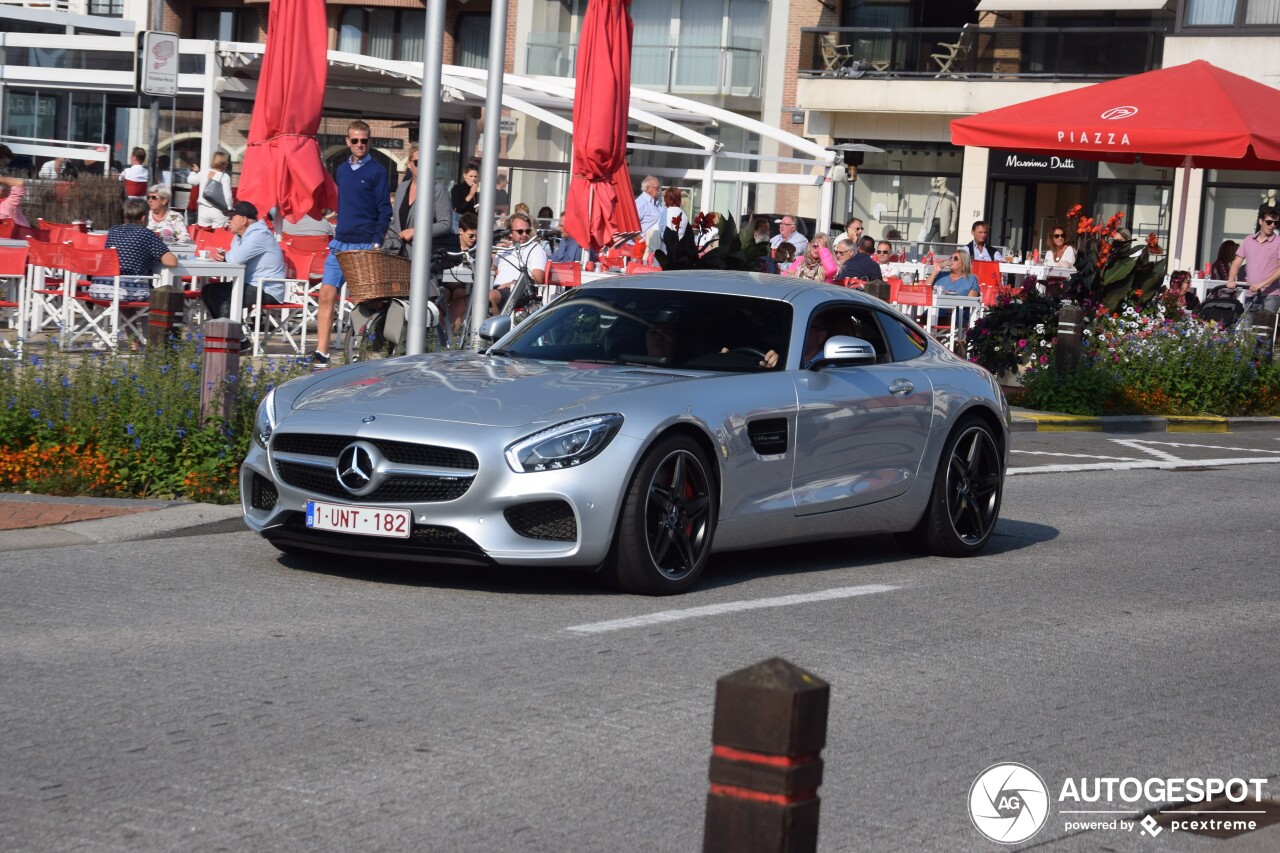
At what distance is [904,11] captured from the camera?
151 ft

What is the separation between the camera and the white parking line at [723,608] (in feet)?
24.6

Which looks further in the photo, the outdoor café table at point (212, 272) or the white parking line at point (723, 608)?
the outdoor café table at point (212, 272)

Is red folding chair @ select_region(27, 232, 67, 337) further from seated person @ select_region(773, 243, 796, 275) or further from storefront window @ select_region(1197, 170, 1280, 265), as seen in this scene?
storefront window @ select_region(1197, 170, 1280, 265)

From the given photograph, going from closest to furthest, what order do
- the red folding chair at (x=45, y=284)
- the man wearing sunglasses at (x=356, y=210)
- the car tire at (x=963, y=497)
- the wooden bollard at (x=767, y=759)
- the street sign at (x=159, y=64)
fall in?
the wooden bollard at (x=767, y=759)
the car tire at (x=963, y=497)
the red folding chair at (x=45, y=284)
the man wearing sunglasses at (x=356, y=210)
the street sign at (x=159, y=64)

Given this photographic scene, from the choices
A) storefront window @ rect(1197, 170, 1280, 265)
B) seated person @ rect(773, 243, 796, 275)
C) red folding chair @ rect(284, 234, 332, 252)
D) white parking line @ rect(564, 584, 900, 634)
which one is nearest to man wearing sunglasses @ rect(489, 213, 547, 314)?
red folding chair @ rect(284, 234, 332, 252)

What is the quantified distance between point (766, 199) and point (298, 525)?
39621 mm

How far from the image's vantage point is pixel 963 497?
396 inches

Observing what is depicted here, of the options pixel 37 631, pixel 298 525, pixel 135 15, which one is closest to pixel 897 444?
pixel 298 525

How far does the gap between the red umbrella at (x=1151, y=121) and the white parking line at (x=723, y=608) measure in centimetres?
1271

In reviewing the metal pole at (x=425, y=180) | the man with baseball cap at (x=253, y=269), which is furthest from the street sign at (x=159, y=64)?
the metal pole at (x=425, y=180)

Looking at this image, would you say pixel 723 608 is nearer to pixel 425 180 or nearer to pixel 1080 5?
pixel 425 180

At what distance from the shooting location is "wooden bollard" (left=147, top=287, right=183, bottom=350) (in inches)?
495

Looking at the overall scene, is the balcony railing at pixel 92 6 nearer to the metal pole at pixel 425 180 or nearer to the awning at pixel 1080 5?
the awning at pixel 1080 5

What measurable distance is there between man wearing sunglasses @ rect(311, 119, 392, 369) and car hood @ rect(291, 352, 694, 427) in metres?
8.14
